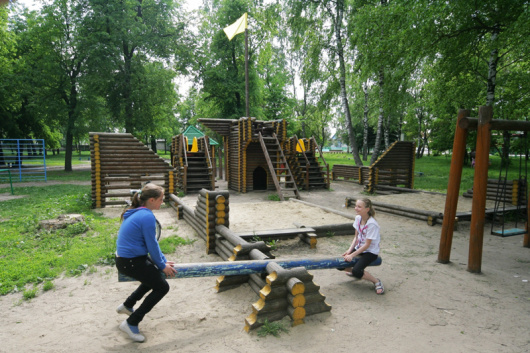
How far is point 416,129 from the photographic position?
4047 cm

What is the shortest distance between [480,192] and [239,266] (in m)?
4.32

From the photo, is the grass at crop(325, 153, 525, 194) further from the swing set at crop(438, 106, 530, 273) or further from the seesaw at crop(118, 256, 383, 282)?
the seesaw at crop(118, 256, 383, 282)

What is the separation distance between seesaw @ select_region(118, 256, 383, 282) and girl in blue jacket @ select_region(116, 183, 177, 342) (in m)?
0.13

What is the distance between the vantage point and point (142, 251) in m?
3.20

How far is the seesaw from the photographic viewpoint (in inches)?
139

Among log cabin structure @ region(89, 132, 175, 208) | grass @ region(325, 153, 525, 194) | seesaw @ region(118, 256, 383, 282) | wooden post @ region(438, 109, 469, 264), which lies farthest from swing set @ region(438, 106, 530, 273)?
grass @ region(325, 153, 525, 194)

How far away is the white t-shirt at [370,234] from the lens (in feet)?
14.4

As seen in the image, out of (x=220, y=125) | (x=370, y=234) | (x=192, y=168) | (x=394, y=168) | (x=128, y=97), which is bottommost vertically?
(x=370, y=234)

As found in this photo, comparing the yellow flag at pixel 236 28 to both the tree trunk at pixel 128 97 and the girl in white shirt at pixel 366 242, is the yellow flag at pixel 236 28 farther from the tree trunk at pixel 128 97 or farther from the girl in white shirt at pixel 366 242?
the girl in white shirt at pixel 366 242

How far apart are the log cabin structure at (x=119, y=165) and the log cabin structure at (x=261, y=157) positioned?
4362 mm

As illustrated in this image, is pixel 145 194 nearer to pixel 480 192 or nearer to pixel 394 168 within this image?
pixel 480 192

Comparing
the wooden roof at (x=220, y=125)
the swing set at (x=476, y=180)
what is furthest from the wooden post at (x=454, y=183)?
the wooden roof at (x=220, y=125)

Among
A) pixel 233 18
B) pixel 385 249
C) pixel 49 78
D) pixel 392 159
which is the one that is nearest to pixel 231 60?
pixel 233 18

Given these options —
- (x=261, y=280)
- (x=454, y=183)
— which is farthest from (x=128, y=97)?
(x=454, y=183)
